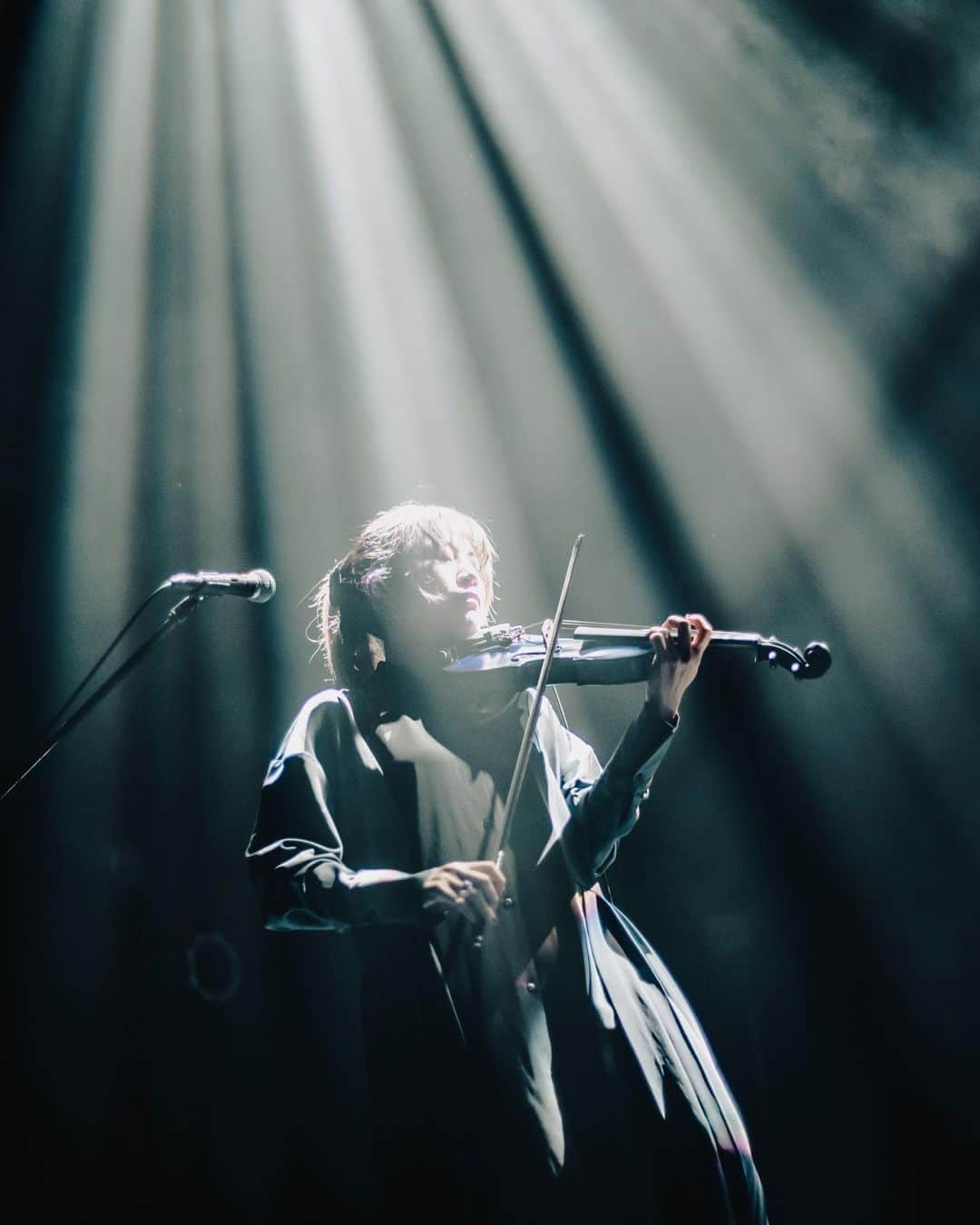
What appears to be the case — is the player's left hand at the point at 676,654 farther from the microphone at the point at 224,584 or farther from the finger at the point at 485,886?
the microphone at the point at 224,584

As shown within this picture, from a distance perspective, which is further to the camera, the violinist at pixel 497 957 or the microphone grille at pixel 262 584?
the microphone grille at pixel 262 584

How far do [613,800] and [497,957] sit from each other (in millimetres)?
331

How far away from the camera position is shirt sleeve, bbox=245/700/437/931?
4.41 feet

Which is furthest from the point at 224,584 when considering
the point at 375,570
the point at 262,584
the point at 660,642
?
the point at 660,642

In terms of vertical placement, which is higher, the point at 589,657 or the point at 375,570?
the point at 375,570

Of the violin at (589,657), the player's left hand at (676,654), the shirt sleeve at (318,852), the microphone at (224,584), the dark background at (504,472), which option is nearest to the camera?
the shirt sleeve at (318,852)

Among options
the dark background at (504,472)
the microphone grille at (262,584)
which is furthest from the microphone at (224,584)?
the dark background at (504,472)

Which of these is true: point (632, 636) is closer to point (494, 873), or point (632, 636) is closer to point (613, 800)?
point (613, 800)

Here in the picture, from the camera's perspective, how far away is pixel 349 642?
197 cm

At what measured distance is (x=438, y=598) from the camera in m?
1.91

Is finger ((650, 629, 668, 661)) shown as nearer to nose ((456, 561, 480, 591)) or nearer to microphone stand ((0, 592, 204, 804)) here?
nose ((456, 561, 480, 591))

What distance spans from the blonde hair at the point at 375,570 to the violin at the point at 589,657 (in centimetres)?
20

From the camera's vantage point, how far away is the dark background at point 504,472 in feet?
8.28

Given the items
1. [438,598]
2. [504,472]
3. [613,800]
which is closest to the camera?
[613,800]
